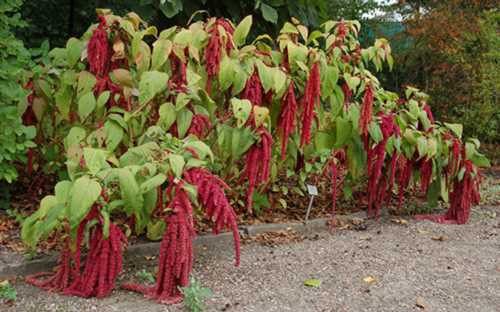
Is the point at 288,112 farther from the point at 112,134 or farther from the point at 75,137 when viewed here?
the point at 75,137

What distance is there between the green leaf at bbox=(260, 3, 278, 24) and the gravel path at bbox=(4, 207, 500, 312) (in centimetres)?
188

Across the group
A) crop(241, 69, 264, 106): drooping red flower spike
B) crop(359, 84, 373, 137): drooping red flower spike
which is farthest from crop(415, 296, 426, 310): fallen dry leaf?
crop(241, 69, 264, 106): drooping red flower spike

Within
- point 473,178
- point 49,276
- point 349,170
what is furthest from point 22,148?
point 473,178

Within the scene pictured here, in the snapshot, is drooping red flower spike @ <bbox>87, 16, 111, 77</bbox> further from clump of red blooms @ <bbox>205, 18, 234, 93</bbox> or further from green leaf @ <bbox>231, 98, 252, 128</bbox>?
green leaf @ <bbox>231, 98, 252, 128</bbox>

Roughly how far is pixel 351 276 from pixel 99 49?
1.81 m

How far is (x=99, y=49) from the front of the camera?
3.10 metres

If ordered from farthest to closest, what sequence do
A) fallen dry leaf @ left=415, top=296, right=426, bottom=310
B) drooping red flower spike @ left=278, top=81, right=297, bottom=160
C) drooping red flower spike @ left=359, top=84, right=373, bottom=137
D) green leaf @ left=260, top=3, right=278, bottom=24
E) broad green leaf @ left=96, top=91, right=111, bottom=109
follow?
green leaf @ left=260, top=3, right=278, bottom=24, drooping red flower spike @ left=359, top=84, right=373, bottom=137, drooping red flower spike @ left=278, top=81, right=297, bottom=160, broad green leaf @ left=96, top=91, right=111, bottom=109, fallen dry leaf @ left=415, top=296, right=426, bottom=310

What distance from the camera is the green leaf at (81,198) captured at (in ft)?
7.69

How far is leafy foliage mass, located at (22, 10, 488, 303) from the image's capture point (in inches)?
101

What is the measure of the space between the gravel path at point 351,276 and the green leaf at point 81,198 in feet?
1.65

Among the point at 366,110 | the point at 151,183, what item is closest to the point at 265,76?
the point at 366,110

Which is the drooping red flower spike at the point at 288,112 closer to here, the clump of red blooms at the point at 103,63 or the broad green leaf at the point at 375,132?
the broad green leaf at the point at 375,132

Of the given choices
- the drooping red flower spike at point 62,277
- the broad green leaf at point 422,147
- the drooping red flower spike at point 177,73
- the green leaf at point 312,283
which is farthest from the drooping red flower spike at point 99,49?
the broad green leaf at point 422,147

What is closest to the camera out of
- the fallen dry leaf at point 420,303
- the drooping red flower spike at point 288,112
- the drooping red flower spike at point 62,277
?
the drooping red flower spike at point 62,277
